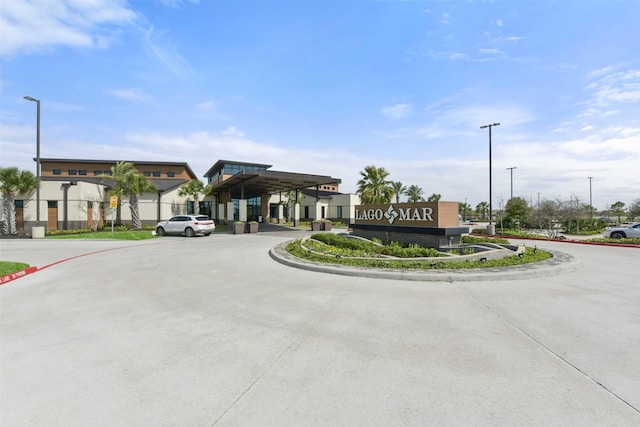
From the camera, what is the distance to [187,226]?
22766 mm

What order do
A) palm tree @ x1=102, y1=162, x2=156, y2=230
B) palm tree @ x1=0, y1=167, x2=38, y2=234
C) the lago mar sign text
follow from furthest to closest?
1. palm tree @ x1=102, y1=162, x2=156, y2=230
2. palm tree @ x1=0, y1=167, x2=38, y2=234
3. the lago mar sign text

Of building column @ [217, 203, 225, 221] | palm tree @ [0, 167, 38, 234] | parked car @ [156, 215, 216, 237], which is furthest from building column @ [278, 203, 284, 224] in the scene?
palm tree @ [0, 167, 38, 234]

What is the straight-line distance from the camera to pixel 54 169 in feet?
135

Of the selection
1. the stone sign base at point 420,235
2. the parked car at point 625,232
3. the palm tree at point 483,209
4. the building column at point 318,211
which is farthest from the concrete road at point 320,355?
the palm tree at point 483,209

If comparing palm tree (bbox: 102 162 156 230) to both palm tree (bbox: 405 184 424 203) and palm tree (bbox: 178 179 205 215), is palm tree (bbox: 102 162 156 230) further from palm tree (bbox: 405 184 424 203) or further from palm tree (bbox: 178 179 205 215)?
palm tree (bbox: 405 184 424 203)

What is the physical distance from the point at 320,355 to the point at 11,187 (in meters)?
32.7

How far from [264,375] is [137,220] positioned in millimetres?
31115

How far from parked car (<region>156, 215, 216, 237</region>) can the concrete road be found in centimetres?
1490

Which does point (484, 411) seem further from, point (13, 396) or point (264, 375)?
point (13, 396)

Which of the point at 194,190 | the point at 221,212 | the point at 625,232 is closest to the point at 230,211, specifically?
the point at 194,190

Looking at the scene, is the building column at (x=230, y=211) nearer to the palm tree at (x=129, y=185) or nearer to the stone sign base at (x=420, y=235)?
the palm tree at (x=129, y=185)

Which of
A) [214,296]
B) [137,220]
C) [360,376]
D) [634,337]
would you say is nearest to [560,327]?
[634,337]

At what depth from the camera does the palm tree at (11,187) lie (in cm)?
2316

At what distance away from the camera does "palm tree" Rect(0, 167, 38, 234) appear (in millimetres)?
23156
